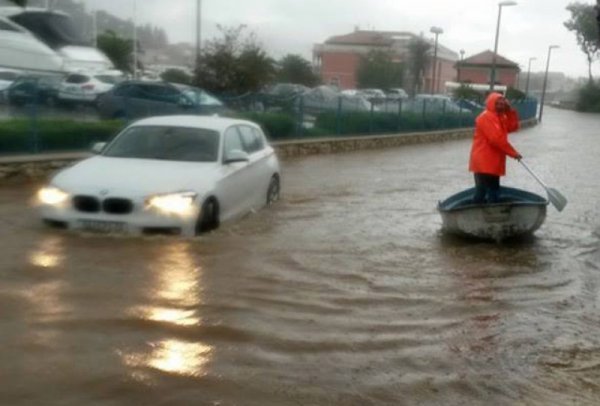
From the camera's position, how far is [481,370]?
645 cm

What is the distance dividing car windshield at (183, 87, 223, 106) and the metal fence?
0.88ft

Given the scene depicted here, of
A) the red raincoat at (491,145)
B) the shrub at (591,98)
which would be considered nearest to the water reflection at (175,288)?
the red raincoat at (491,145)

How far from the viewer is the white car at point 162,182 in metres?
10.1

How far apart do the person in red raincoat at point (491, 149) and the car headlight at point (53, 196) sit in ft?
14.9


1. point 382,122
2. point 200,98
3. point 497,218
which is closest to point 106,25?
point 382,122

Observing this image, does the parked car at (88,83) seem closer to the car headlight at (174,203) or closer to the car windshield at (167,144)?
the car windshield at (167,144)

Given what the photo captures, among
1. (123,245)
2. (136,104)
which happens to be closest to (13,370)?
(123,245)

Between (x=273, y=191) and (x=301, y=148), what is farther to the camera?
(x=301, y=148)

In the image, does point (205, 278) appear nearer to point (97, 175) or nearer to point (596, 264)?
point (97, 175)

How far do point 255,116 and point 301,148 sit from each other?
76.8 inches

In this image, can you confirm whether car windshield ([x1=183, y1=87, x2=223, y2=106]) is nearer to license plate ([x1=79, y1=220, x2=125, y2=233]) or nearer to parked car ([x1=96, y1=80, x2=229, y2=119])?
parked car ([x1=96, y1=80, x2=229, y2=119])

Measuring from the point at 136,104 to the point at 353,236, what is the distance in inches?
422

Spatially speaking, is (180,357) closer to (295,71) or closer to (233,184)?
(233,184)

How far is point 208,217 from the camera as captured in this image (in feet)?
34.8
